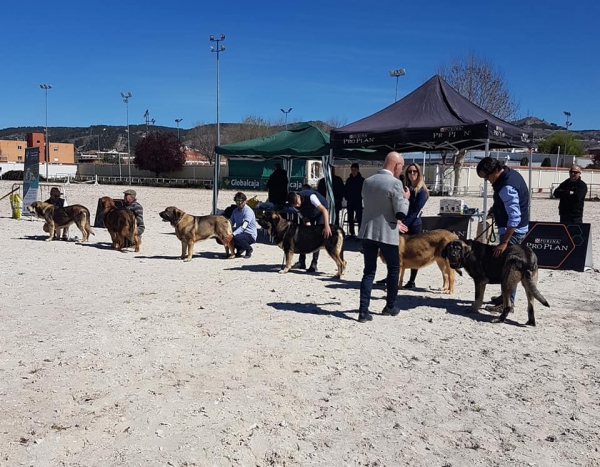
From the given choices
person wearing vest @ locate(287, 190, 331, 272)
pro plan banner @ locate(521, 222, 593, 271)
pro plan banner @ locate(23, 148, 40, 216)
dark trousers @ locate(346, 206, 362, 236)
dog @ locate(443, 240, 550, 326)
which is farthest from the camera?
pro plan banner @ locate(23, 148, 40, 216)

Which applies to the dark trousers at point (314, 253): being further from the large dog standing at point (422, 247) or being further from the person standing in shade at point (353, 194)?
the person standing in shade at point (353, 194)

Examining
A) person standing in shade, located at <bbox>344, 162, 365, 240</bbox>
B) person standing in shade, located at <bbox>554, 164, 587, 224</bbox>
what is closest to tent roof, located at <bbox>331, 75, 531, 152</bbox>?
person standing in shade, located at <bbox>344, 162, 365, 240</bbox>

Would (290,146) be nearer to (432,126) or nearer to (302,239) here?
(432,126)

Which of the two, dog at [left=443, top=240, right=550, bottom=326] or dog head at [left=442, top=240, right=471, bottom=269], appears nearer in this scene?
dog at [left=443, top=240, right=550, bottom=326]

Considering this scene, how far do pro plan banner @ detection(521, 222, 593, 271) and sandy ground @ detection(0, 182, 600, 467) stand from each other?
5.46 ft

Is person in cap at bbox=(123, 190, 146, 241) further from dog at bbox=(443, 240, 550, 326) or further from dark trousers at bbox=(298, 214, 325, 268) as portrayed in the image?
dog at bbox=(443, 240, 550, 326)

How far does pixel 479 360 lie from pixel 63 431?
11.2 feet

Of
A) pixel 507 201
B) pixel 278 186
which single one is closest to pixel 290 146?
pixel 278 186

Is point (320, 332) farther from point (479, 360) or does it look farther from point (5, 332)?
point (5, 332)

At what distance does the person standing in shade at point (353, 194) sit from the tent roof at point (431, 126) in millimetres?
978

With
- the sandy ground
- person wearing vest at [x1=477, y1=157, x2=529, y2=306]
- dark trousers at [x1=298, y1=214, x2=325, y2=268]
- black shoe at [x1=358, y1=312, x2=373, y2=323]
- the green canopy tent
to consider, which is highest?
the green canopy tent

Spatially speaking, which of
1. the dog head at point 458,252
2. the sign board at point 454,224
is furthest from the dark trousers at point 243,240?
the dog head at point 458,252

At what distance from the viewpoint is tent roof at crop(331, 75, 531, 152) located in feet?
35.5

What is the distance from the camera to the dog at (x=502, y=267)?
586cm
